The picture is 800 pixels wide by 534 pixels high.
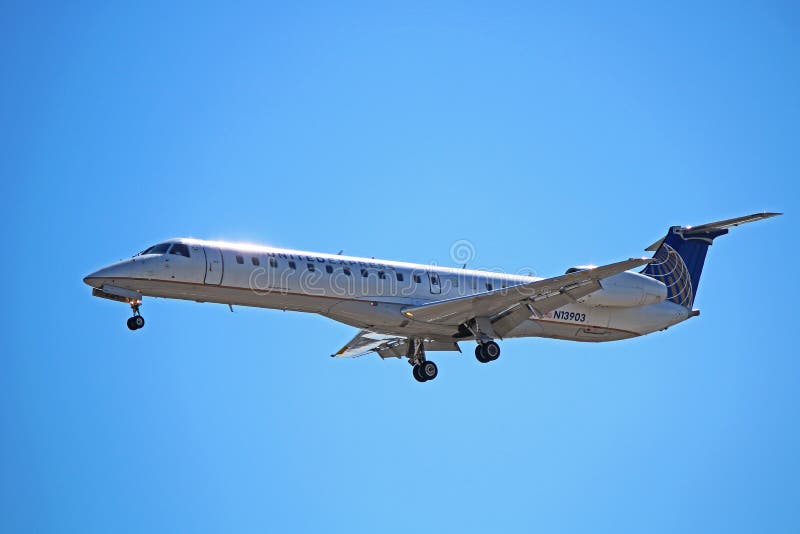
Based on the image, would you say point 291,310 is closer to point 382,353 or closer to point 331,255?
point 331,255

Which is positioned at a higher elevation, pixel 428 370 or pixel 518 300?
pixel 518 300

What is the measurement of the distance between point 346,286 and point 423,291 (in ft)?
7.38

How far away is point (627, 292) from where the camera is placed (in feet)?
98.9

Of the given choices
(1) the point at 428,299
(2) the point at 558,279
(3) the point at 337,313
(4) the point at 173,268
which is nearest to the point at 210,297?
(4) the point at 173,268

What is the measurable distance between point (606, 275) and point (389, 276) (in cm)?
525

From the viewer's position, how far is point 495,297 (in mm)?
27750

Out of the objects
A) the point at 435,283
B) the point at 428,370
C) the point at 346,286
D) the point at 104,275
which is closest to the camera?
the point at 104,275

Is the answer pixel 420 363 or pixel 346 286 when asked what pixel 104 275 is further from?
pixel 420 363

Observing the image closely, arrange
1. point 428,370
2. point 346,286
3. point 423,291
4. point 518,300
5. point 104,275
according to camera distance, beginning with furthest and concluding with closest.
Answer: point 428,370 < point 423,291 < point 518,300 < point 346,286 < point 104,275

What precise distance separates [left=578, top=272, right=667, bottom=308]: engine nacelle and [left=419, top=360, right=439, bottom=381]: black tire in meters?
4.27

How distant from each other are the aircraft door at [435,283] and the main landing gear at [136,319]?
722 cm

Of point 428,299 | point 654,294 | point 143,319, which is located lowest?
point 143,319

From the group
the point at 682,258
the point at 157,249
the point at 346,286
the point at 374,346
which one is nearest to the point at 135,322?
the point at 157,249

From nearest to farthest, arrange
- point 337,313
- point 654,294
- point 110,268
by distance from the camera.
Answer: point 110,268
point 337,313
point 654,294
